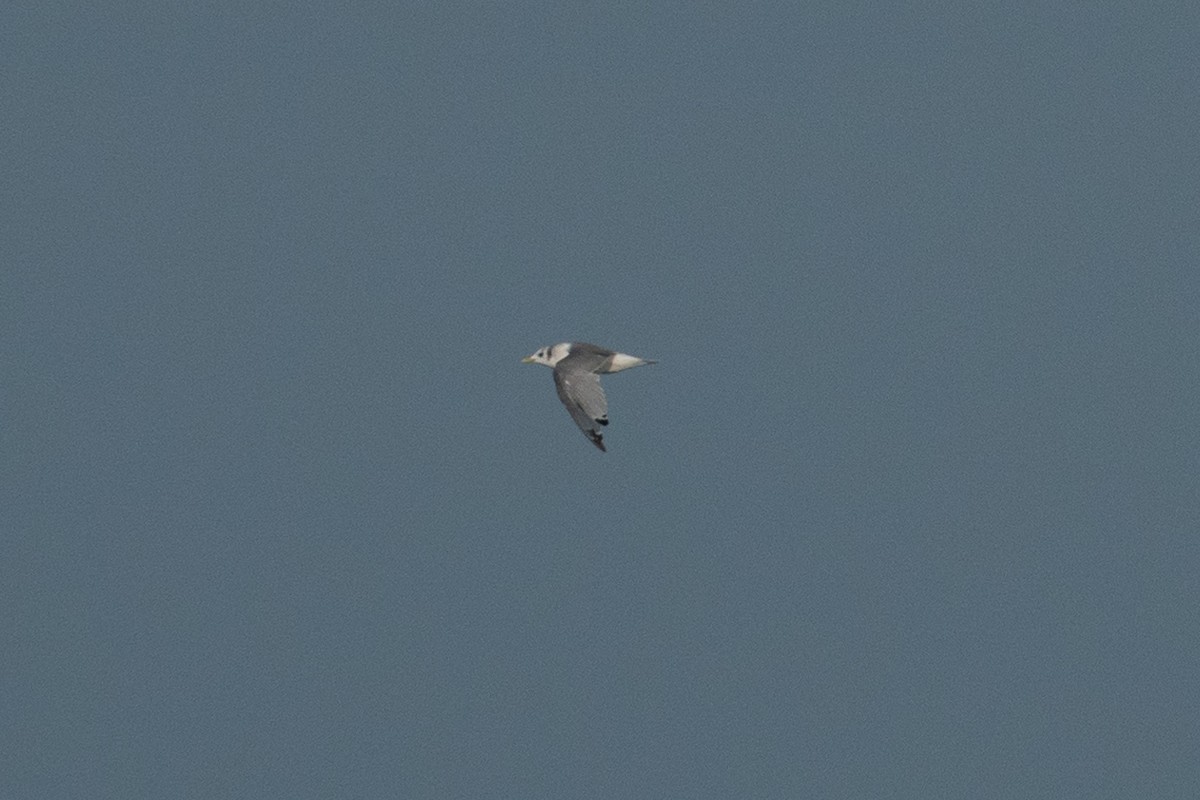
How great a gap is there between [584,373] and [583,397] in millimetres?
1012

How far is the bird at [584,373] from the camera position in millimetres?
64438

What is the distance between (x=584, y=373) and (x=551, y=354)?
264cm

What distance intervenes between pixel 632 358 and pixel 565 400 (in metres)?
2.63

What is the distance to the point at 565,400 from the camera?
64875 millimetres

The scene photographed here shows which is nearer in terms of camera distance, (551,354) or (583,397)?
(583,397)

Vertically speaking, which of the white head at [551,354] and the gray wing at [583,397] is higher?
the white head at [551,354]

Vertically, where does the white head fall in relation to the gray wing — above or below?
above

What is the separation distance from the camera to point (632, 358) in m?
67.2

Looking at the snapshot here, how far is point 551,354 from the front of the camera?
68.3m

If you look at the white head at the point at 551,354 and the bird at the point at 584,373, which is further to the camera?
the white head at the point at 551,354

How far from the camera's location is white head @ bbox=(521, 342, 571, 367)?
6800cm

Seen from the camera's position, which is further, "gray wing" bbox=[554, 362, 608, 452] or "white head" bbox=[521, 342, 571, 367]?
"white head" bbox=[521, 342, 571, 367]

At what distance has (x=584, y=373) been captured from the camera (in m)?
65.8

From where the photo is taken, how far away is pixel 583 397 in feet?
213
